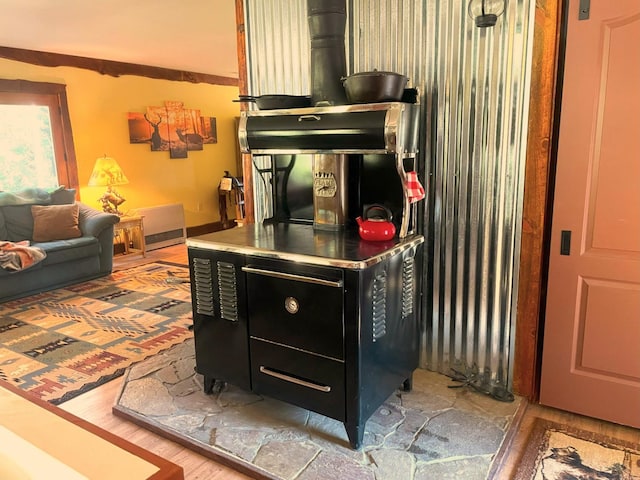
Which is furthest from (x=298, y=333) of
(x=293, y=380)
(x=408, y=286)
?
(x=408, y=286)

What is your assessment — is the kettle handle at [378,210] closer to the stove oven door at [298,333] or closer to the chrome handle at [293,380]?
the stove oven door at [298,333]

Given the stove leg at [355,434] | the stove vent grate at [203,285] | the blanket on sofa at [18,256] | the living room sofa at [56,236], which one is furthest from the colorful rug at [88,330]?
the stove leg at [355,434]

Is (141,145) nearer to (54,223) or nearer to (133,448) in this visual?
(54,223)

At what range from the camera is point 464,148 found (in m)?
2.50

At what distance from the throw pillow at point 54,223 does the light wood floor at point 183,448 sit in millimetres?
2586

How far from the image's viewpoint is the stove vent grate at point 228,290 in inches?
92.1

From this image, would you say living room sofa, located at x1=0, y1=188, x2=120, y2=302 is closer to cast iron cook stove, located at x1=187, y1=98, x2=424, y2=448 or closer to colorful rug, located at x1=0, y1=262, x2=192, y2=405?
colorful rug, located at x1=0, y1=262, x2=192, y2=405

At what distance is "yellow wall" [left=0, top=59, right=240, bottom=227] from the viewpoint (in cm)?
559

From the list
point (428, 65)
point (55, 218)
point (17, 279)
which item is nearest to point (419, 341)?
point (428, 65)

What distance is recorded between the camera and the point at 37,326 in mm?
3793

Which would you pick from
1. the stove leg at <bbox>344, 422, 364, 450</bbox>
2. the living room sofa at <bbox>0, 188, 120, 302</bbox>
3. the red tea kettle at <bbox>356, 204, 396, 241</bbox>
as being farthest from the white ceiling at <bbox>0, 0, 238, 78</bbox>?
the stove leg at <bbox>344, 422, 364, 450</bbox>

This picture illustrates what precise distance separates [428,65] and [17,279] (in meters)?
3.92

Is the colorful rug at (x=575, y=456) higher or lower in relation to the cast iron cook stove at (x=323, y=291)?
lower

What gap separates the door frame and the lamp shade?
467 centimetres
